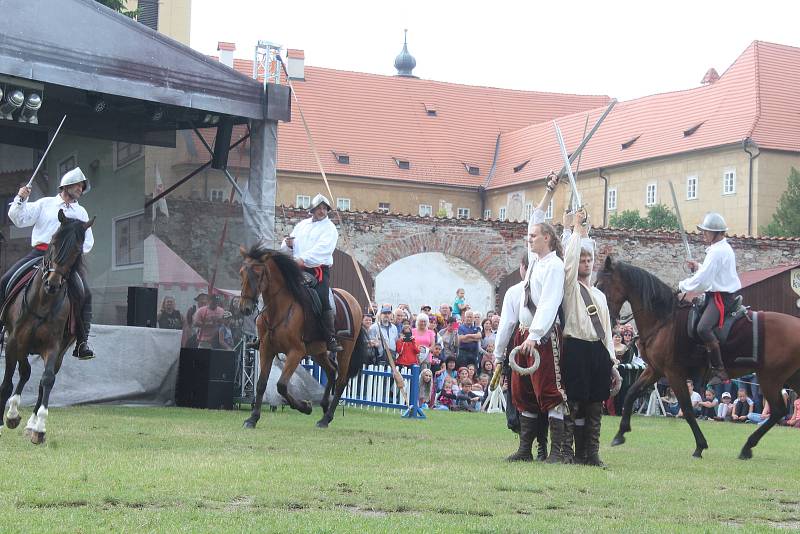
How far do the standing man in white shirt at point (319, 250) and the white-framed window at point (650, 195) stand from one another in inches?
2000

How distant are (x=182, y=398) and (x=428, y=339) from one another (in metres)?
5.53

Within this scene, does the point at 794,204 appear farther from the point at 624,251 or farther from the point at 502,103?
the point at 502,103

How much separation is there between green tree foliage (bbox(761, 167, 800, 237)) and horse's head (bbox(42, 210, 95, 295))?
42.3 meters

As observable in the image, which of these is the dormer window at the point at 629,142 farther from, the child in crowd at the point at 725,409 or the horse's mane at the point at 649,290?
the horse's mane at the point at 649,290

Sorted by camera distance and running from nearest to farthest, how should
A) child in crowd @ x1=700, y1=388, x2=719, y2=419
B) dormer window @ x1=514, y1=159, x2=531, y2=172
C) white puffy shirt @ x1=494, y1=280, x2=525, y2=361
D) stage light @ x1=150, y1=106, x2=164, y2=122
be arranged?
white puffy shirt @ x1=494, y1=280, x2=525, y2=361 → stage light @ x1=150, y1=106, x2=164, y2=122 → child in crowd @ x1=700, y1=388, x2=719, y2=419 → dormer window @ x1=514, y1=159, x2=531, y2=172

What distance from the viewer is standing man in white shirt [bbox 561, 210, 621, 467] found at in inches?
399

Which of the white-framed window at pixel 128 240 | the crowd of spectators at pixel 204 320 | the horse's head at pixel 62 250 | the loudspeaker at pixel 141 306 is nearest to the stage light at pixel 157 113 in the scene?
the white-framed window at pixel 128 240

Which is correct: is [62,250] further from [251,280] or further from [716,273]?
[716,273]

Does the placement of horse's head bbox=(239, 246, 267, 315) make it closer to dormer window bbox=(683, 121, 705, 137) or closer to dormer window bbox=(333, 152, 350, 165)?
dormer window bbox=(333, 152, 350, 165)

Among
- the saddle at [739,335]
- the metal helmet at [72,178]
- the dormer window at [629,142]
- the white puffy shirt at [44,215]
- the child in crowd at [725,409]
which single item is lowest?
the child in crowd at [725,409]

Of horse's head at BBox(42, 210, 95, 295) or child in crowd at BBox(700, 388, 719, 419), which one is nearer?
horse's head at BBox(42, 210, 95, 295)

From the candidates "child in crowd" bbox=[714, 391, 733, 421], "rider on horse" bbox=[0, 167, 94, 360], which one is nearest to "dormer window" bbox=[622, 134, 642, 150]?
"child in crowd" bbox=[714, 391, 733, 421]

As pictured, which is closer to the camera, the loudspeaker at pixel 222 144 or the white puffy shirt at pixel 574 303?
the white puffy shirt at pixel 574 303

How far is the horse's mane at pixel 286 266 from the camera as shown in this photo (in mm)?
14344
